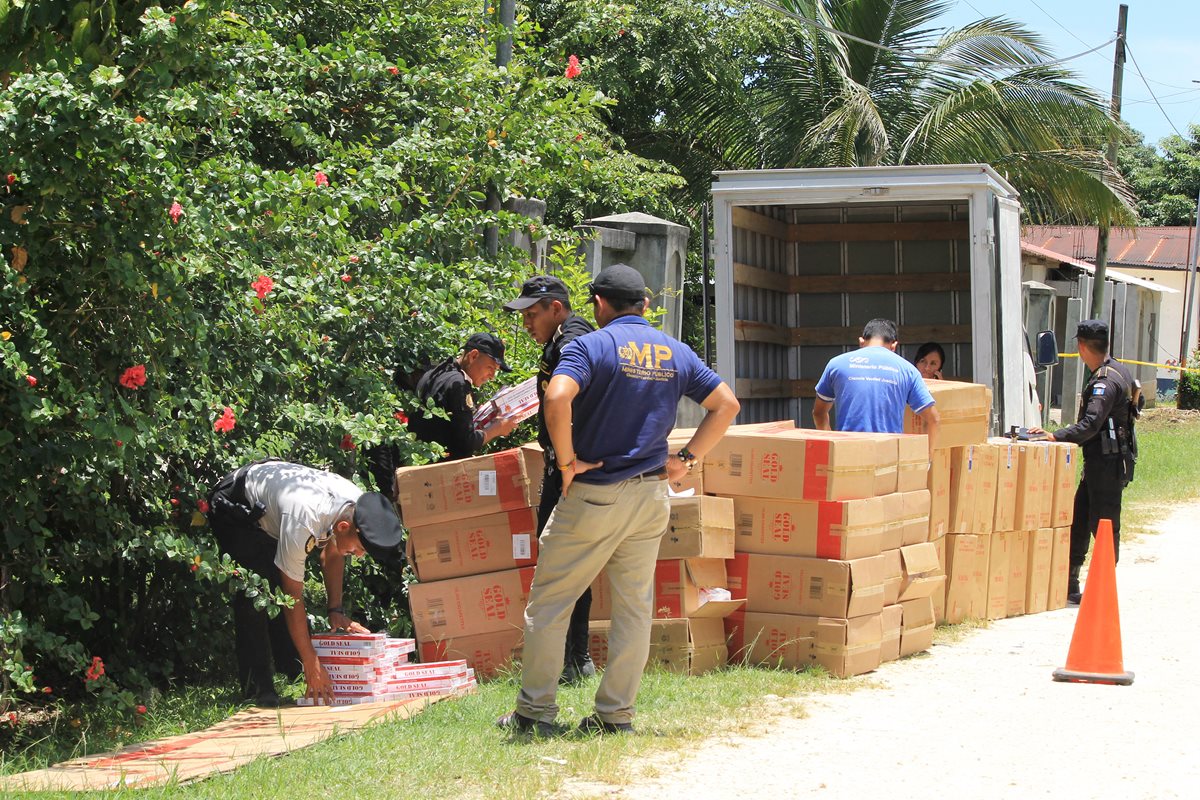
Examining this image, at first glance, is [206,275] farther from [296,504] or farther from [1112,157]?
[1112,157]

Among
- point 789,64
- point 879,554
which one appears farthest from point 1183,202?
point 879,554

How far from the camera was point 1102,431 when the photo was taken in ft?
29.3

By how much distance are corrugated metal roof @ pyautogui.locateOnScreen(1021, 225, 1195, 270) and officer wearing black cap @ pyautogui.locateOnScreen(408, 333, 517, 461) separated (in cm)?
3721

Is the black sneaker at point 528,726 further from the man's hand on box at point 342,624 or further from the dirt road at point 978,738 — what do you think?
the man's hand on box at point 342,624

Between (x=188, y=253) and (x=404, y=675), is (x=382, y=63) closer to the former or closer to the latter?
(x=188, y=253)

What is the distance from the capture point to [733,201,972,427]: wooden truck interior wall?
1173cm

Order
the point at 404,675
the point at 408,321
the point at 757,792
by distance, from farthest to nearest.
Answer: the point at 408,321
the point at 404,675
the point at 757,792

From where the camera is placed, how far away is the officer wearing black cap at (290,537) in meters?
5.74

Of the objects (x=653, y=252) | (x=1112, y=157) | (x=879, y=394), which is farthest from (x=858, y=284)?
(x=1112, y=157)

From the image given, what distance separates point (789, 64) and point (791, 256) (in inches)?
293

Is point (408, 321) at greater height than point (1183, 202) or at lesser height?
lesser

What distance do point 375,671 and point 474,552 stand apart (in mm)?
856

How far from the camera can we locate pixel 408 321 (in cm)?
714

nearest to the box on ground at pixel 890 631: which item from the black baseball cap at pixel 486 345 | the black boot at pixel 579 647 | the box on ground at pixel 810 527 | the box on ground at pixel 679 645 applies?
the box on ground at pixel 810 527
